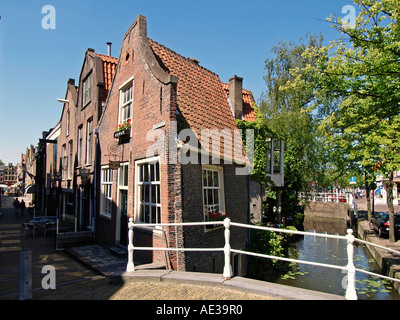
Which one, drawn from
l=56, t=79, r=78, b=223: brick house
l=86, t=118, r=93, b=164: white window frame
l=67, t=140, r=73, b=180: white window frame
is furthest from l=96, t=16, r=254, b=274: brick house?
l=67, t=140, r=73, b=180: white window frame

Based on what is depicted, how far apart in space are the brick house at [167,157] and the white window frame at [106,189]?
0.04m

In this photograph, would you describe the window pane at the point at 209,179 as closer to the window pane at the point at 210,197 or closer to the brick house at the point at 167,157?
the brick house at the point at 167,157

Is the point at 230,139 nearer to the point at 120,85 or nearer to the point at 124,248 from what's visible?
the point at 120,85

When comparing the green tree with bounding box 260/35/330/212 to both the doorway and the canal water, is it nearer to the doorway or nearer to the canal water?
the canal water

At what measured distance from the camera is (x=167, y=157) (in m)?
7.61

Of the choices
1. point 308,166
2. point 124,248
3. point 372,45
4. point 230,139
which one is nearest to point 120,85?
point 230,139

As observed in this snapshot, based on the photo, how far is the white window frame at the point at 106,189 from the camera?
37.8 ft

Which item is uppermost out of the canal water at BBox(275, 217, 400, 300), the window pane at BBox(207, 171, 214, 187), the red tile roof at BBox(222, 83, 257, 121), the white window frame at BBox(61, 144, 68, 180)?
the red tile roof at BBox(222, 83, 257, 121)

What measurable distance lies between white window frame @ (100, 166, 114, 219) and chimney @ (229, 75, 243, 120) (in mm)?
6511

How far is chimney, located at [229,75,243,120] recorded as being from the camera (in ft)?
45.5

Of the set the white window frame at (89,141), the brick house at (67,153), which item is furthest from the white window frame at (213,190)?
the brick house at (67,153)

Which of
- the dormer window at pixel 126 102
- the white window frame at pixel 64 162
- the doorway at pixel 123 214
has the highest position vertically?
the dormer window at pixel 126 102

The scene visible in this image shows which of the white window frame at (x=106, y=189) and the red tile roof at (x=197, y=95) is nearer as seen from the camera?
the red tile roof at (x=197, y=95)
